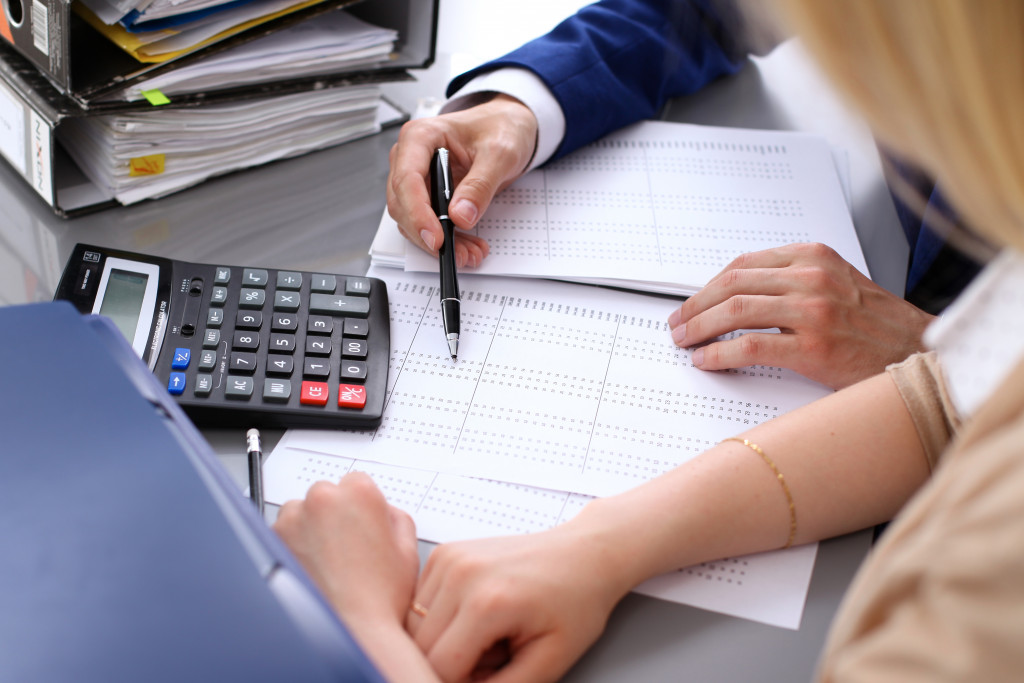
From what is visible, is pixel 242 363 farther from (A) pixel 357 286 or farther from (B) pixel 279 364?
(A) pixel 357 286

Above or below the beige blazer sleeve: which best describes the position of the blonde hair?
above

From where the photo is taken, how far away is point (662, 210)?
2.89ft

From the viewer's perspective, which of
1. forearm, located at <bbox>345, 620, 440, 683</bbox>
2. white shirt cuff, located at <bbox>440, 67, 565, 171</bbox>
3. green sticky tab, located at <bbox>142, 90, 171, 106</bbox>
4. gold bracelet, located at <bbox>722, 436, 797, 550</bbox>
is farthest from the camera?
white shirt cuff, located at <bbox>440, 67, 565, 171</bbox>

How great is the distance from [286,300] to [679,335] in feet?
1.11

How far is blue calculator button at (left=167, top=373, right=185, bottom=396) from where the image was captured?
622 millimetres

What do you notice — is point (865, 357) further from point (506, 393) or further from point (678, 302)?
point (506, 393)

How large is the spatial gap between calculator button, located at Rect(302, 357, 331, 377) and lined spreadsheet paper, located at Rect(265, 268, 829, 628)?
5 centimetres

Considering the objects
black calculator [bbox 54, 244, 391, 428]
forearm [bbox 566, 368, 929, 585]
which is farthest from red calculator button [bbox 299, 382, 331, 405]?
forearm [bbox 566, 368, 929, 585]

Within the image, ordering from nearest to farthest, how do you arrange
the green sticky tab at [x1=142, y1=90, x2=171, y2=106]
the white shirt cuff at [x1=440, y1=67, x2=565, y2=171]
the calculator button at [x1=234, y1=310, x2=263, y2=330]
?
the calculator button at [x1=234, y1=310, x2=263, y2=330]
the green sticky tab at [x1=142, y1=90, x2=171, y2=106]
the white shirt cuff at [x1=440, y1=67, x2=565, y2=171]

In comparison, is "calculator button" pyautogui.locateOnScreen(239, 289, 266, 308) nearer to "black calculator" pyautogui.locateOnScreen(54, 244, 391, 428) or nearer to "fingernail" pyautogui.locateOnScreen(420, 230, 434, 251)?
"black calculator" pyautogui.locateOnScreen(54, 244, 391, 428)

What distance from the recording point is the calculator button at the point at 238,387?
0.63m

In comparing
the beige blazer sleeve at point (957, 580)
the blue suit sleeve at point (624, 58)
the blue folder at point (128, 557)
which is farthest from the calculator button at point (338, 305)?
the beige blazer sleeve at point (957, 580)

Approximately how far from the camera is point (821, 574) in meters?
0.57

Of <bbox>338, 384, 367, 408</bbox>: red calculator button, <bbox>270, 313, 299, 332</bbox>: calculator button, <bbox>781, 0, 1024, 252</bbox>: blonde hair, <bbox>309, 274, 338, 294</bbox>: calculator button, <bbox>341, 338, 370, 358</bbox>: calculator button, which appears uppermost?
<bbox>781, 0, 1024, 252</bbox>: blonde hair
